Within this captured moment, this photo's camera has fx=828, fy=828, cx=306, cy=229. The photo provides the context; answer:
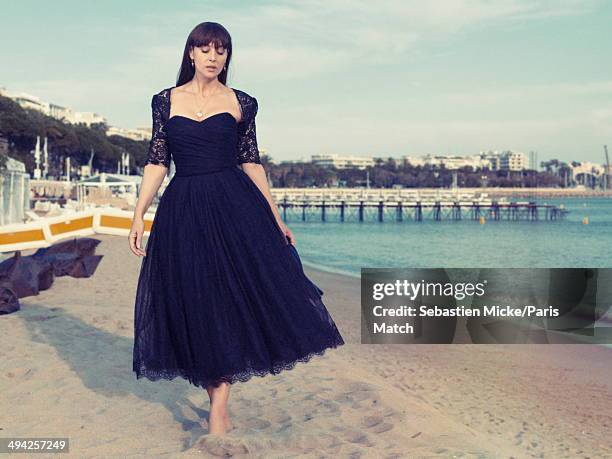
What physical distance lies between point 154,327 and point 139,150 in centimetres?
9817

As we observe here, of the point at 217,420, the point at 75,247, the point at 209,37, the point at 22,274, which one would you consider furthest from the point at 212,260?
the point at 75,247

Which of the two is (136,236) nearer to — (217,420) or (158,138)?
(158,138)

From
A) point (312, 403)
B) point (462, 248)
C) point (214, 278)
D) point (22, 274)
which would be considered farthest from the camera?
point (462, 248)

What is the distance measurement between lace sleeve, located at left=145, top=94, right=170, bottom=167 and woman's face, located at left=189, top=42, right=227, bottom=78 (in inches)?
9.2

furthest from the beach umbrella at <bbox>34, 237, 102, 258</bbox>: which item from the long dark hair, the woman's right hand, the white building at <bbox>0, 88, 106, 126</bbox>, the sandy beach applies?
the white building at <bbox>0, 88, 106, 126</bbox>

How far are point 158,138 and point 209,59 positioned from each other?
0.41 metres

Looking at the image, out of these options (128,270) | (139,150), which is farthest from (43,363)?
(139,150)

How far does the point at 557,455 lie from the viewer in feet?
14.3

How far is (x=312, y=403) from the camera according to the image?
181 inches

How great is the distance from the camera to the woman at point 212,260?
3475mm

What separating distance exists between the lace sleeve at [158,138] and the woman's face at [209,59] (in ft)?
0.77

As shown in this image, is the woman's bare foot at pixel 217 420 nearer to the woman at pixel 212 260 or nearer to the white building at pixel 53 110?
the woman at pixel 212 260

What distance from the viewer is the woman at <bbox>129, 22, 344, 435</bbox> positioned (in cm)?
347

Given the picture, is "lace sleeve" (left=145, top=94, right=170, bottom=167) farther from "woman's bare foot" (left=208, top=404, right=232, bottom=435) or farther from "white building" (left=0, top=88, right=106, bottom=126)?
"white building" (left=0, top=88, right=106, bottom=126)
